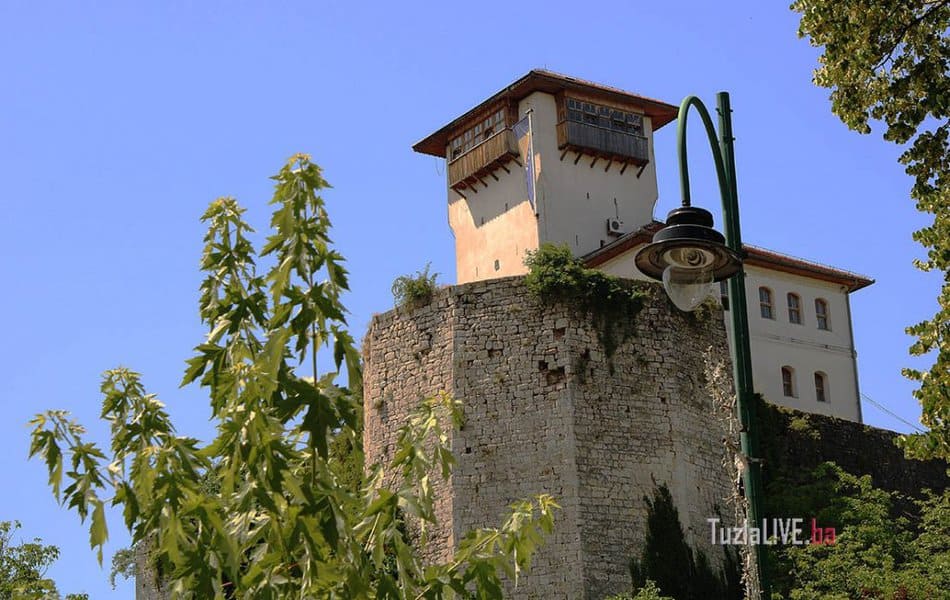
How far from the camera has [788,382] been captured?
40969mm

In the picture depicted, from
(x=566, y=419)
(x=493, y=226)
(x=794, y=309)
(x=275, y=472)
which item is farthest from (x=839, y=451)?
(x=275, y=472)

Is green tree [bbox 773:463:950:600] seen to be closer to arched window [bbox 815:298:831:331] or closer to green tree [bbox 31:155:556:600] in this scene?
arched window [bbox 815:298:831:331]

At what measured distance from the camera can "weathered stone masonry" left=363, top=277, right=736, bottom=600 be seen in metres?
27.2

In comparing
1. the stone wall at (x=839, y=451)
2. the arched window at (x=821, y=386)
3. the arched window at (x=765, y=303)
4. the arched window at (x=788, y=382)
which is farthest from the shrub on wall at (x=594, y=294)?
the arched window at (x=821, y=386)

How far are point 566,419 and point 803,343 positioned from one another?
15815mm

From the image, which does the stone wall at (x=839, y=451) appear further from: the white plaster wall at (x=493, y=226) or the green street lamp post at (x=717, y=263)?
the green street lamp post at (x=717, y=263)

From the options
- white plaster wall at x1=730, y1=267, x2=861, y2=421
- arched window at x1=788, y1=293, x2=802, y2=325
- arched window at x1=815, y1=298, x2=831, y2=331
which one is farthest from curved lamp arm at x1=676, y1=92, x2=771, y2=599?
arched window at x1=815, y1=298, x2=831, y2=331

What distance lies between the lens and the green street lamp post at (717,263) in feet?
37.7

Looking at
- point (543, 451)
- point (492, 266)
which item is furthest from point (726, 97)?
point (492, 266)

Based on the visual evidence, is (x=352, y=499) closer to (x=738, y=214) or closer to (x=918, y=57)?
(x=738, y=214)

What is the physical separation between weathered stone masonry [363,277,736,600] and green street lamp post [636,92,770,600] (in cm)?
1507

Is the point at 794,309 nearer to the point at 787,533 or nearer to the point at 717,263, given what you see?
the point at 787,533

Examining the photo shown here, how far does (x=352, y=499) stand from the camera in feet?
34.0

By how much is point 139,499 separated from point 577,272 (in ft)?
61.7
